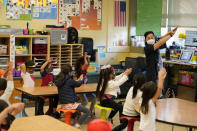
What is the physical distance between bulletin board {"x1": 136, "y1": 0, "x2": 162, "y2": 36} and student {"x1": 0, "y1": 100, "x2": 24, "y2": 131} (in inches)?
227

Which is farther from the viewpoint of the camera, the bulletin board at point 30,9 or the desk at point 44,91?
the bulletin board at point 30,9

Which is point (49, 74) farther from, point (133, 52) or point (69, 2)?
point (133, 52)

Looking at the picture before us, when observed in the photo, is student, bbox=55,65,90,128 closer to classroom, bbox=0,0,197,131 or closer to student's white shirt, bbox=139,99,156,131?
classroom, bbox=0,0,197,131

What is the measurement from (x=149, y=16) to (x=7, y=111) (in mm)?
6271

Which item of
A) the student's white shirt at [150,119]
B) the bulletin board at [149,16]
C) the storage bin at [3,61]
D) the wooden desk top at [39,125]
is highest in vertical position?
the bulletin board at [149,16]

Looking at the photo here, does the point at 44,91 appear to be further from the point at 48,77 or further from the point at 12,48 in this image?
the point at 12,48

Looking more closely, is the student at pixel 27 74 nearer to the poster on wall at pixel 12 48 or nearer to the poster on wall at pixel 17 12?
the poster on wall at pixel 12 48

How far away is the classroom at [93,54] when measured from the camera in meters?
5.02

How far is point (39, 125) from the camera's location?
114 inches

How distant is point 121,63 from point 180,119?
516 centimetres

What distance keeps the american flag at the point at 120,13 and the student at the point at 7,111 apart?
6137 mm

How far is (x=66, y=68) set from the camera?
5051 millimetres

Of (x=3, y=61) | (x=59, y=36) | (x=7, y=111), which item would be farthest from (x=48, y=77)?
(x=7, y=111)

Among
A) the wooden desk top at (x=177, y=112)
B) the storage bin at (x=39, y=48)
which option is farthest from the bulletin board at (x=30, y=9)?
the wooden desk top at (x=177, y=112)
